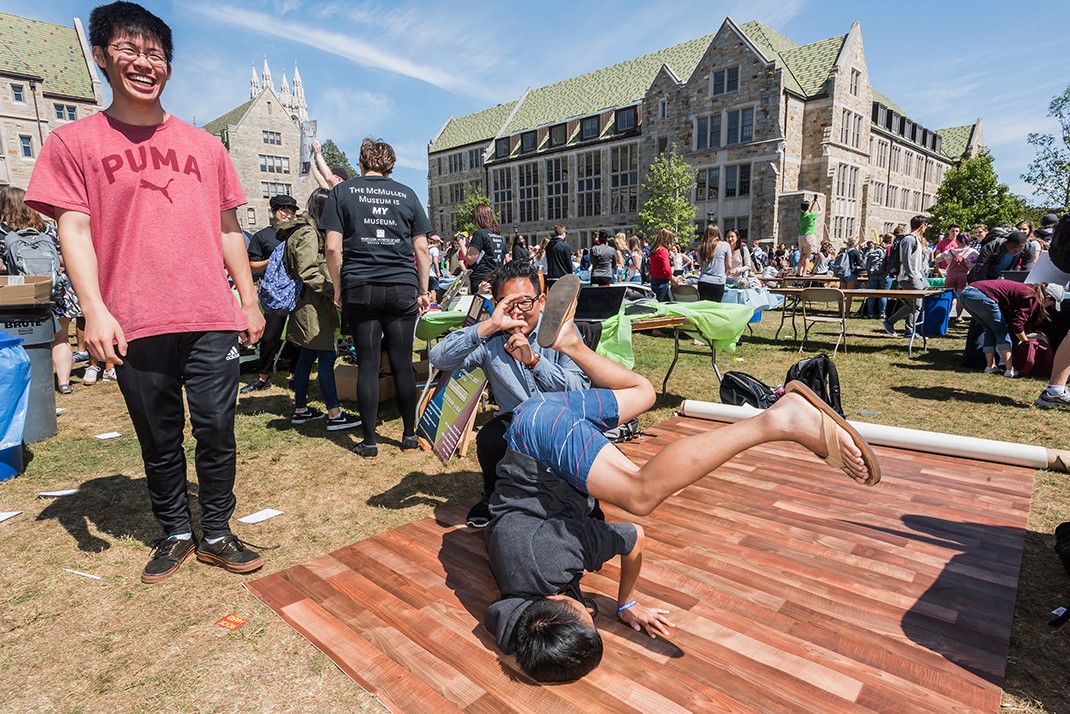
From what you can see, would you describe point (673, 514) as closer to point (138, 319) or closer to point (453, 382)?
point (453, 382)

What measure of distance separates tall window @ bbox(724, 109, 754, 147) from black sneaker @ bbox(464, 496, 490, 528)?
115 ft

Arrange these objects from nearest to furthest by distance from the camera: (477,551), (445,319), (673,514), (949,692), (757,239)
Answer: (949,692), (477,551), (673,514), (445,319), (757,239)

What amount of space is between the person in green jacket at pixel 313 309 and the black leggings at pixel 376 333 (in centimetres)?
75

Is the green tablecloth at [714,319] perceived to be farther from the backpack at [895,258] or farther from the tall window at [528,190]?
the tall window at [528,190]

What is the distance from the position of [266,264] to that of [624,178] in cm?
3945

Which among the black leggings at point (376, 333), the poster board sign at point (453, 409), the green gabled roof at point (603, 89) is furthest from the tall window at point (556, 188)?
the poster board sign at point (453, 409)

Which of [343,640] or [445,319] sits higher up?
[445,319]

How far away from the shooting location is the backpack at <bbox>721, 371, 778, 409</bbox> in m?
5.02

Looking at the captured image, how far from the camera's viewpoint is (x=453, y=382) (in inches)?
140

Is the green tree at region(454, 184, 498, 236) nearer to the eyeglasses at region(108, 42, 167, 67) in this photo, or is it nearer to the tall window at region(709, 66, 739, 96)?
the tall window at region(709, 66, 739, 96)

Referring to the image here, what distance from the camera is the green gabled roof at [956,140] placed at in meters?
55.2

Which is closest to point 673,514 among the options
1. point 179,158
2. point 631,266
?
point 179,158

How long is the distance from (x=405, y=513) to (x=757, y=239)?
3344 centimetres

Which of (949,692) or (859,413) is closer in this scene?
(949,692)
